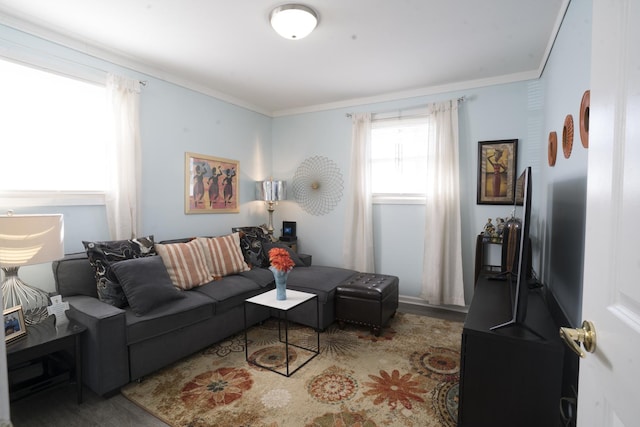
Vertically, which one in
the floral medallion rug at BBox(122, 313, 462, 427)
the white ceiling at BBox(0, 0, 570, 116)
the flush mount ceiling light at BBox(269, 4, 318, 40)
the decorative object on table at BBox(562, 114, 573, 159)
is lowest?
the floral medallion rug at BBox(122, 313, 462, 427)

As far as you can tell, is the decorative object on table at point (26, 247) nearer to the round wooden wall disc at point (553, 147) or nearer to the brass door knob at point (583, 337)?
the brass door knob at point (583, 337)

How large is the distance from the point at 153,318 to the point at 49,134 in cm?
176

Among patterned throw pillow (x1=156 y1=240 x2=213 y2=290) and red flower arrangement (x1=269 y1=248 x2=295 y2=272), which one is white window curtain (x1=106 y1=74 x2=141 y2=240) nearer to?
patterned throw pillow (x1=156 y1=240 x2=213 y2=290)

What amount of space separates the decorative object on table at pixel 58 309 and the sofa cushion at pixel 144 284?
35 cm

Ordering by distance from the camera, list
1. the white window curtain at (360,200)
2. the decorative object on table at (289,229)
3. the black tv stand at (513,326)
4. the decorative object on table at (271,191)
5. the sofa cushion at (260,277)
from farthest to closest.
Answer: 1. the decorative object on table at (289,229)
2. the decorative object on table at (271,191)
3. the white window curtain at (360,200)
4. the sofa cushion at (260,277)
5. the black tv stand at (513,326)

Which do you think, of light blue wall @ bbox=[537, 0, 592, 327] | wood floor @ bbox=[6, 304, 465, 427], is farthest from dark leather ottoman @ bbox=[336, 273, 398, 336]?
wood floor @ bbox=[6, 304, 465, 427]

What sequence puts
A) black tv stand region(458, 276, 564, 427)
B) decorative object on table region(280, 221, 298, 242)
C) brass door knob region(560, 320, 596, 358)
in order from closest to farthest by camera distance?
brass door knob region(560, 320, 596, 358)
black tv stand region(458, 276, 564, 427)
decorative object on table region(280, 221, 298, 242)


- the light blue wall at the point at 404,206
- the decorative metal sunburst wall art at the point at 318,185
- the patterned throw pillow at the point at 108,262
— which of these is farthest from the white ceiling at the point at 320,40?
the patterned throw pillow at the point at 108,262

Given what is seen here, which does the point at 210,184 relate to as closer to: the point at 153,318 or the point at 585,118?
the point at 153,318

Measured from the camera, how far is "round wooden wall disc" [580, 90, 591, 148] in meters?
1.61

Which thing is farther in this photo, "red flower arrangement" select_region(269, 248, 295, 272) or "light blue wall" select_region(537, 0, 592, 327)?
"red flower arrangement" select_region(269, 248, 295, 272)

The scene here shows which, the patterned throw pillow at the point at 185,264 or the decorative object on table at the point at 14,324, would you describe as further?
the patterned throw pillow at the point at 185,264

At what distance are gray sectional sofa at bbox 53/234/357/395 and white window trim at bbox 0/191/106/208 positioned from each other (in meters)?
0.47

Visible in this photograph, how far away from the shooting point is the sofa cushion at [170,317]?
2.16m
